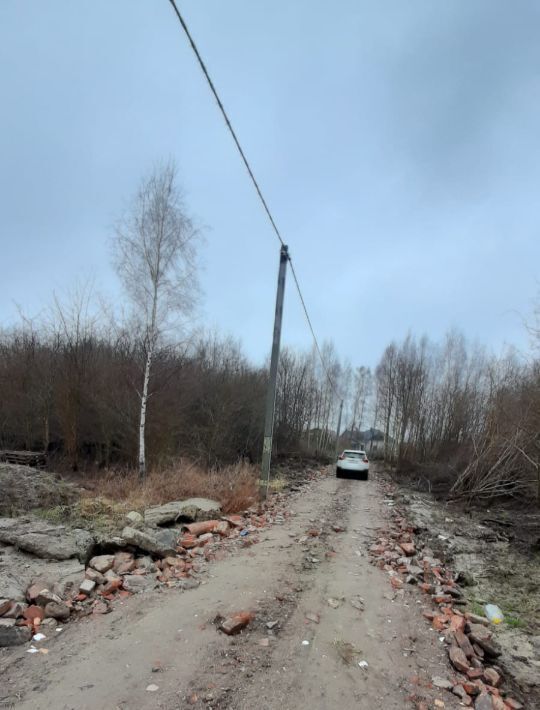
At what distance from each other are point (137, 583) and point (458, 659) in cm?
359

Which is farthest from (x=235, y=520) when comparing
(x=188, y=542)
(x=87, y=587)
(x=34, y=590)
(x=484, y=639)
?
(x=484, y=639)

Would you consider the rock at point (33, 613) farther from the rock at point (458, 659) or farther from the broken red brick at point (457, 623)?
the broken red brick at point (457, 623)

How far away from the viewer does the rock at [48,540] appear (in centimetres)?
573

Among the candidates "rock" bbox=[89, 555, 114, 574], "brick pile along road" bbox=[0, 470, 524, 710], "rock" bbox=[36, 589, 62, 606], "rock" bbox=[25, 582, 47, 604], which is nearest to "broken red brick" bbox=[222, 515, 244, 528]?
"brick pile along road" bbox=[0, 470, 524, 710]

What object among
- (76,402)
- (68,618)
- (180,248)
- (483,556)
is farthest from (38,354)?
(483,556)

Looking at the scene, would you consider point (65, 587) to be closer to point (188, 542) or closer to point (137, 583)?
point (137, 583)

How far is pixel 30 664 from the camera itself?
11.5 ft

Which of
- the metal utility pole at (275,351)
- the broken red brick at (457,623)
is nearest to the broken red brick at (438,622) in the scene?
the broken red brick at (457,623)

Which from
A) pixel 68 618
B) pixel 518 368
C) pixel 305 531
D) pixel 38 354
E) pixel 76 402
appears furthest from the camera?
pixel 38 354

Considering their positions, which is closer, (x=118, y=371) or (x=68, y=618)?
(x=68, y=618)

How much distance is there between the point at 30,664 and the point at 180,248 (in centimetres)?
1321

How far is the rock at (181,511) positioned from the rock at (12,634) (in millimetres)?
3644

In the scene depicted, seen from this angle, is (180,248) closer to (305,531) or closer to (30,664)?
(305,531)

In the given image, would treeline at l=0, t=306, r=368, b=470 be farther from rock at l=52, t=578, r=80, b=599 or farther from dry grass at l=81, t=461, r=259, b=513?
rock at l=52, t=578, r=80, b=599
